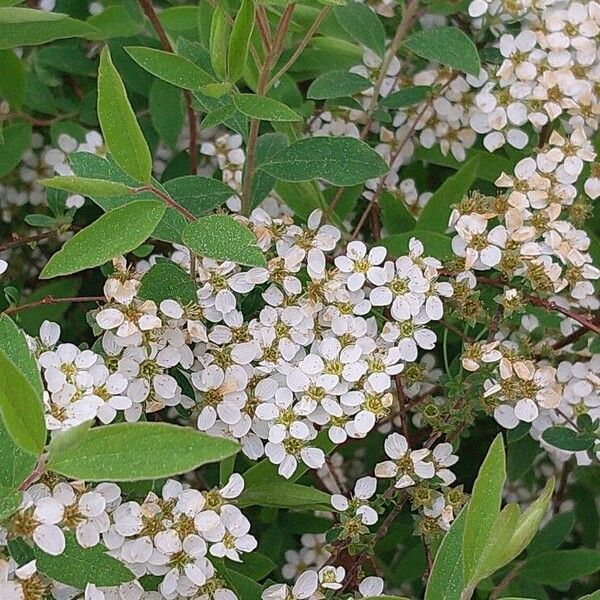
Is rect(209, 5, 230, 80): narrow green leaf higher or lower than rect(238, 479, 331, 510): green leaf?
higher

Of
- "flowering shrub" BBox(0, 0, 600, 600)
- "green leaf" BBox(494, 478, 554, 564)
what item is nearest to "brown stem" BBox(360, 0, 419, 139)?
"flowering shrub" BBox(0, 0, 600, 600)

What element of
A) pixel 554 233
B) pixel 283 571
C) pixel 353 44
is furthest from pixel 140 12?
pixel 283 571

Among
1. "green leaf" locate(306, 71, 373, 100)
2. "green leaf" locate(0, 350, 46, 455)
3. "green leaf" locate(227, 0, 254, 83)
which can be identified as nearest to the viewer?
"green leaf" locate(0, 350, 46, 455)

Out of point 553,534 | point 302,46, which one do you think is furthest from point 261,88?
point 553,534

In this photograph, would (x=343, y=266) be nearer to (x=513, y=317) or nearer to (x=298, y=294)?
(x=298, y=294)

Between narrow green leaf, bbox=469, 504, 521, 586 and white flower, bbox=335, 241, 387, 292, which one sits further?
white flower, bbox=335, 241, 387, 292

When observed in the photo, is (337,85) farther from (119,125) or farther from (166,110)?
(119,125)

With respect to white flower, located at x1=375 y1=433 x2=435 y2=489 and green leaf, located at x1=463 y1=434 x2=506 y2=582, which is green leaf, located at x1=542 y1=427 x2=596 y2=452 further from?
green leaf, located at x1=463 y1=434 x2=506 y2=582
